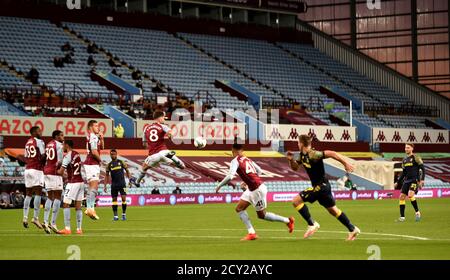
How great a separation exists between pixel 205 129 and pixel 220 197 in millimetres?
8927

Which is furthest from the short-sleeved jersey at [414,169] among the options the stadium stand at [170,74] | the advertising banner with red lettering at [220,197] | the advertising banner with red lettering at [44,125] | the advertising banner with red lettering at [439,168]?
the advertising banner with red lettering at [439,168]

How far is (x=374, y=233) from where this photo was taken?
926 inches

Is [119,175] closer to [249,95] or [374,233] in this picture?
[374,233]

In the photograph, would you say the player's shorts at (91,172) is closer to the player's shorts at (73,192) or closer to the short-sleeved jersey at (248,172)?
the player's shorts at (73,192)

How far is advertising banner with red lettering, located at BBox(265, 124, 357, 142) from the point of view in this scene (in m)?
63.2

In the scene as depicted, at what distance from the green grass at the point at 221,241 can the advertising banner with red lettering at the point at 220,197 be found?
15475mm

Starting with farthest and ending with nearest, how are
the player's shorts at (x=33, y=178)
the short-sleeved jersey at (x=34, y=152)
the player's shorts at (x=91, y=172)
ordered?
the player's shorts at (x=91, y=172) < the player's shorts at (x=33, y=178) < the short-sleeved jersey at (x=34, y=152)

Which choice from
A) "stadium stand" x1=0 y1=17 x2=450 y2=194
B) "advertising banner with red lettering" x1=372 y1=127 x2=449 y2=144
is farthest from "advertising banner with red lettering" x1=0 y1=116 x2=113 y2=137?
"advertising banner with red lettering" x1=372 y1=127 x2=449 y2=144

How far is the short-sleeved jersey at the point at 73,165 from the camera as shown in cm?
2359

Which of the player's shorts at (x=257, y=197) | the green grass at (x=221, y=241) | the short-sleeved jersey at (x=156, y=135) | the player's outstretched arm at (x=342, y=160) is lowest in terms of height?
the green grass at (x=221, y=241)

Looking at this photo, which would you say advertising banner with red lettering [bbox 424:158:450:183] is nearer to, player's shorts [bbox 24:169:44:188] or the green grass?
the green grass

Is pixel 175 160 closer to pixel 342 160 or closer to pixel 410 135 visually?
pixel 342 160

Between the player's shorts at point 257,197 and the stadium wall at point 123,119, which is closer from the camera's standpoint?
the player's shorts at point 257,197

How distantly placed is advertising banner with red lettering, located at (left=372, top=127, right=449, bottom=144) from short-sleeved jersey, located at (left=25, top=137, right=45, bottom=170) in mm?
47644
